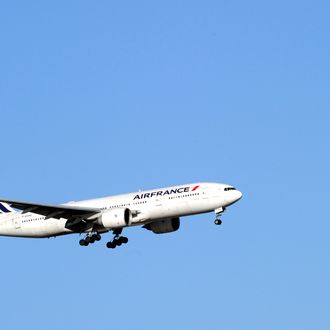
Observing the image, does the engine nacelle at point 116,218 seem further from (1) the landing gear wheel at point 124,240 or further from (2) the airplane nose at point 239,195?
(2) the airplane nose at point 239,195

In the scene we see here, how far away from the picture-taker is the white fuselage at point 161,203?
78.9 metres

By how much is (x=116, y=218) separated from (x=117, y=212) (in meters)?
0.45

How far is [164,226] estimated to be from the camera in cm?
8431

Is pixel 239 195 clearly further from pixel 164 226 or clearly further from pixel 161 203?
pixel 164 226

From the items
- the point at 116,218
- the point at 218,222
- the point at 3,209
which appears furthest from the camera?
the point at 3,209

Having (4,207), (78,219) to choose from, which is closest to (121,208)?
(78,219)

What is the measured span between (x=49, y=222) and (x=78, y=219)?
2472 millimetres

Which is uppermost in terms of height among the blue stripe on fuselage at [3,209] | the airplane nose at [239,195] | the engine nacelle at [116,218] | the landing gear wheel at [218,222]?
the blue stripe on fuselage at [3,209]

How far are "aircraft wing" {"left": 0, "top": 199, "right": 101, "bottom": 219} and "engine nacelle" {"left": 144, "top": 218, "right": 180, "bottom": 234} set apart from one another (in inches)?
191

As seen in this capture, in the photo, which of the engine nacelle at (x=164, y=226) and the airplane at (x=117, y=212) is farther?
the engine nacelle at (x=164, y=226)

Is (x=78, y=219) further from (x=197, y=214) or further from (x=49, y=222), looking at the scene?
(x=197, y=214)

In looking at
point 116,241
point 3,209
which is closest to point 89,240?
point 116,241

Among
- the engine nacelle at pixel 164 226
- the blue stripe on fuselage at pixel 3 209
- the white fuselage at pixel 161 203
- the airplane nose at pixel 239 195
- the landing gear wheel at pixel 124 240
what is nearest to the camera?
the white fuselage at pixel 161 203

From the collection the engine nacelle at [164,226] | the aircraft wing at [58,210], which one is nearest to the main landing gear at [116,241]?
the engine nacelle at [164,226]
